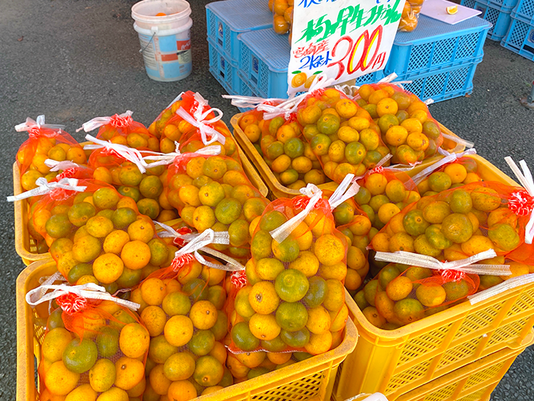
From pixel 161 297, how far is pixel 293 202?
483 mm

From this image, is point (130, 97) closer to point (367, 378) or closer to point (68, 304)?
point (68, 304)

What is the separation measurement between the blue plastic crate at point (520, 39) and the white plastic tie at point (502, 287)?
14.1 feet

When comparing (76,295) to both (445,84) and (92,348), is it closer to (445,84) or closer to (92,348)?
(92,348)

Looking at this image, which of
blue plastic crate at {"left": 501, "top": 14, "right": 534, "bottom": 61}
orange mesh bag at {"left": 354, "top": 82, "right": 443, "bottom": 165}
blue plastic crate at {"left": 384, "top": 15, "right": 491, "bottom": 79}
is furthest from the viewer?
blue plastic crate at {"left": 501, "top": 14, "right": 534, "bottom": 61}

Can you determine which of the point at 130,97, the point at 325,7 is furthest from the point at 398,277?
the point at 130,97

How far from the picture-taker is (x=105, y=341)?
102 cm

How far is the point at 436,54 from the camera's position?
340 centimetres

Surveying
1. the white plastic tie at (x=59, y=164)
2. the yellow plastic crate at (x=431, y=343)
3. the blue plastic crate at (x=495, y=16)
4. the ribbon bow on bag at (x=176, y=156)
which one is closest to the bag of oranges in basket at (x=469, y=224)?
the yellow plastic crate at (x=431, y=343)

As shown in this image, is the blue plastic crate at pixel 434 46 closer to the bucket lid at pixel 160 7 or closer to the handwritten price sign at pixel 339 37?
the handwritten price sign at pixel 339 37

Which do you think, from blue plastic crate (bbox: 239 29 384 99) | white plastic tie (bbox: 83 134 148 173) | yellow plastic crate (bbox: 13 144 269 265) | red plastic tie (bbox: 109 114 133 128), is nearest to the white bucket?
blue plastic crate (bbox: 239 29 384 99)

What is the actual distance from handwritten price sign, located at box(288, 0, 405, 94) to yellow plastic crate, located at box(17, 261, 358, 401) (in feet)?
3.98

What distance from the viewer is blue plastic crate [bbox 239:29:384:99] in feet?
9.26

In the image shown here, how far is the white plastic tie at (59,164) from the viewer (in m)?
1.46

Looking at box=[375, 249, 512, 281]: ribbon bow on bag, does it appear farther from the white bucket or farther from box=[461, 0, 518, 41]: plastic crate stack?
box=[461, 0, 518, 41]: plastic crate stack
